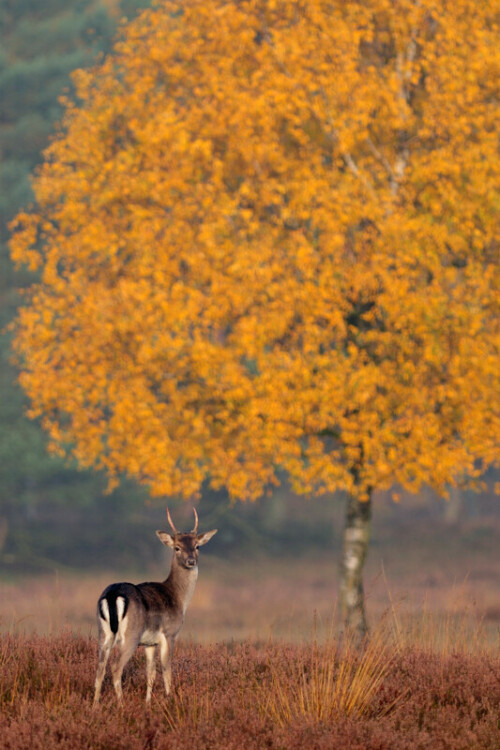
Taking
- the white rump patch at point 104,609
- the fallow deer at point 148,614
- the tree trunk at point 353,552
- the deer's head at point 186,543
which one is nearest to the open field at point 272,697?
the fallow deer at point 148,614

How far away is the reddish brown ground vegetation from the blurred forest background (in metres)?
26.9

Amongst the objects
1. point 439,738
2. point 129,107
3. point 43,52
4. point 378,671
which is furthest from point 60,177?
point 43,52

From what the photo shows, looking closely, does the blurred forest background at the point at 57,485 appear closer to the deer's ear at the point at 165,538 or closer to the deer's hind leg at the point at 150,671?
the deer's ear at the point at 165,538

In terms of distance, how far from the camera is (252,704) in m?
10.6

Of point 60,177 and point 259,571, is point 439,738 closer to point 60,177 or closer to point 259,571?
point 60,177

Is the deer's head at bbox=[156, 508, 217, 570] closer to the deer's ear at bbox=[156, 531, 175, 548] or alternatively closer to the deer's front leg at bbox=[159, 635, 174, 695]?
the deer's ear at bbox=[156, 531, 175, 548]

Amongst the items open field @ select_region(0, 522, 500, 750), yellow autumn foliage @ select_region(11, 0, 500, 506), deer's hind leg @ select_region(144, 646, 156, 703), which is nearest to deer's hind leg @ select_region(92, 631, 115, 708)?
open field @ select_region(0, 522, 500, 750)

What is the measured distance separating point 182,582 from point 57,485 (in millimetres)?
36566

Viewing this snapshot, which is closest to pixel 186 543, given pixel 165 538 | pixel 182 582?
pixel 165 538

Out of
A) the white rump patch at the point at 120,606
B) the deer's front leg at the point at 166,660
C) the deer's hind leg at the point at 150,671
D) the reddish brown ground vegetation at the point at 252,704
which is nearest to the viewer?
the reddish brown ground vegetation at the point at 252,704

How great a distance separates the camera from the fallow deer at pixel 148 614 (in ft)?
34.0

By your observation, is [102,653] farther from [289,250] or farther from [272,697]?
[289,250]

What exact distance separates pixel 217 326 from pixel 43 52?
114 feet

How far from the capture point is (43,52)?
50000 mm
